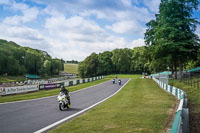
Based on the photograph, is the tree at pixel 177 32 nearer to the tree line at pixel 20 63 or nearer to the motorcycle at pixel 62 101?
the motorcycle at pixel 62 101

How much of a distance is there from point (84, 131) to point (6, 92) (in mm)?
21912

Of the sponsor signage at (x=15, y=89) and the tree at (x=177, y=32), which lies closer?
the sponsor signage at (x=15, y=89)

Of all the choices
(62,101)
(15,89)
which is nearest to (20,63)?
(15,89)

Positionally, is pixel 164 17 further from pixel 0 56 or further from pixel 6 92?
pixel 0 56

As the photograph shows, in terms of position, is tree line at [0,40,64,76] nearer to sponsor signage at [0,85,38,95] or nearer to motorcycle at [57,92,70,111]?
sponsor signage at [0,85,38,95]

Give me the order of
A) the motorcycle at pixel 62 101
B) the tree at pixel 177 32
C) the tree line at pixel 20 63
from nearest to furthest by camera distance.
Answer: the motorcycle at pixel 62 101 < the tree at pixel 177 32 < the tree line at pixel 20 63

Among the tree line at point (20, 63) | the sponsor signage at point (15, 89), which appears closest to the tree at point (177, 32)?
the sponsor signage at point (15, 89)

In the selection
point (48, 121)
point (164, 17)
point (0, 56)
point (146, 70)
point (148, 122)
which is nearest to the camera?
point (148, 122)

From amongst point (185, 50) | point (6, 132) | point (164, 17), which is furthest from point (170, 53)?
point (6, 132)

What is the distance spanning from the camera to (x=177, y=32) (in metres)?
35.7

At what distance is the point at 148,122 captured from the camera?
8.22 meters

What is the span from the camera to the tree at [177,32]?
35031 mm

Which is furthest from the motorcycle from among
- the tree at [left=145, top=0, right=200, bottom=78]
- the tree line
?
the tree line

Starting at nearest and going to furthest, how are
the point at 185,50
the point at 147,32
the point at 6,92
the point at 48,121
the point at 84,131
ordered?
1. the point at 84,131
2. the point at 48,121
3. the point at 6,92
4. the point at 185,50
5. the point at 147,32
